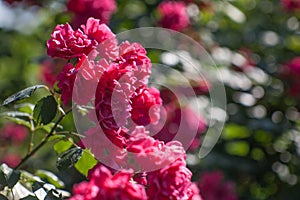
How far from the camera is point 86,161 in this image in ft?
5.71

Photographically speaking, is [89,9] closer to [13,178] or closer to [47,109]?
[47,109]

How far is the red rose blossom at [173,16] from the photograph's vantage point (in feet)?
11.9

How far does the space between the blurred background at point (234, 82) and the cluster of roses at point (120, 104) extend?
5.36 ft

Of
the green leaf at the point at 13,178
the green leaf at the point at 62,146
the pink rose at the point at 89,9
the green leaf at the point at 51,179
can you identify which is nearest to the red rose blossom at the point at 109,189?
the green leaf at the point at 13,178

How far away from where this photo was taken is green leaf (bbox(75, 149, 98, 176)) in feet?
5.62

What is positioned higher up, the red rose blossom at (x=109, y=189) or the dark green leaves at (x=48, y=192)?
the red rose blossom at (x=109, y=189)

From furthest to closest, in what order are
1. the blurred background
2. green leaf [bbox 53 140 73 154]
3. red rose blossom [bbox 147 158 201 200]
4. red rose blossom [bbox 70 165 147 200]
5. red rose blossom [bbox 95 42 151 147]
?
the blurred background
green leaf [bbox 53 140 73 154]
red rose blossom [bbox 95 42 151 147]
red rose blossom [bbox 147 158 201 200]
red rose blossom [bbox 70 165 147 200]

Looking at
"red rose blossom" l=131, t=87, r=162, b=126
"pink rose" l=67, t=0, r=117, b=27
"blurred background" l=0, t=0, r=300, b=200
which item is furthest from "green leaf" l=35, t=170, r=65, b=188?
"blurred background" l=0, t=0, r=300, b=200

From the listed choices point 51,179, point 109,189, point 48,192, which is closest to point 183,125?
point 51,179

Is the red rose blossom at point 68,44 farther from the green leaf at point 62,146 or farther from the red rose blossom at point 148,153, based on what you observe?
the green leaf at point 62,146

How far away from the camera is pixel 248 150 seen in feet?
12.9

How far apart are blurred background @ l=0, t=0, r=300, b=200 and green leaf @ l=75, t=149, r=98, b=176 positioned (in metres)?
1.59

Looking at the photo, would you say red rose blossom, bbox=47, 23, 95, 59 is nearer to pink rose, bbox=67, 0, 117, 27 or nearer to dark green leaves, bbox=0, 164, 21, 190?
dark green leaves, bbox=0, 164, 21, 190

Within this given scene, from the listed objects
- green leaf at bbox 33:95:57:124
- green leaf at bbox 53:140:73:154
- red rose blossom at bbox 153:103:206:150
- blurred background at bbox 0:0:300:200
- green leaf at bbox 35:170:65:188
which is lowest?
blurred background at bbox 0:0:300:200
